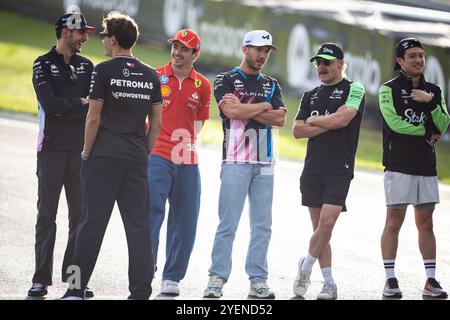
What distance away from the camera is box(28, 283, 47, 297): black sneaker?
8.40 metres

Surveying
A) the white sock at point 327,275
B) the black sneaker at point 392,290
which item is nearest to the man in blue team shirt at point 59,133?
the white sock at point 327,275

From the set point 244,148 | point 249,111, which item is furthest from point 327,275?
point 249,111

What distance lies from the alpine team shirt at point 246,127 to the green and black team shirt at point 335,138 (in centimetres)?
36

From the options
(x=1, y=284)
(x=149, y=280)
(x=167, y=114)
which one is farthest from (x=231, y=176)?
(x=1, y=284)

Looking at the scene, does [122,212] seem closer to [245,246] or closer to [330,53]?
[330,53]

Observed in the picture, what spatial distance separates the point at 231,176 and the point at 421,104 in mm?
1861

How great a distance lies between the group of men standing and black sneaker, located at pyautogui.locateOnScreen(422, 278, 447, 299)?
1 cm

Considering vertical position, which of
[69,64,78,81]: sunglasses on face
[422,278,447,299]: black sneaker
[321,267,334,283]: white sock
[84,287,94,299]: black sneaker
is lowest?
[84,287,94,299]: black sneaker

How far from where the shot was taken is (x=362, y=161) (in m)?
20.1

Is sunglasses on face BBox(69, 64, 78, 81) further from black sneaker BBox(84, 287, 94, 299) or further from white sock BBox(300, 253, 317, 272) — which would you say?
white sock BBox(300, 253, 317, 272)

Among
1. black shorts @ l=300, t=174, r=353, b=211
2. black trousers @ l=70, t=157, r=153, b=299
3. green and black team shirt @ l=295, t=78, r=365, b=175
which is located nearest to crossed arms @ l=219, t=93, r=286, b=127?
green and black team shirt @ l=295, t=78, r=365, b=175

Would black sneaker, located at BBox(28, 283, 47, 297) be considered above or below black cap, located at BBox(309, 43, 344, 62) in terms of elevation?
below

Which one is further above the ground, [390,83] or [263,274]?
[390,83]
